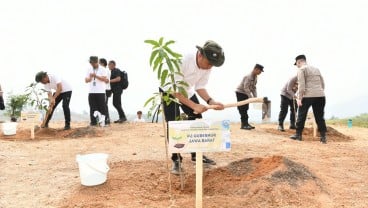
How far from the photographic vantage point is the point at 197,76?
4.28 m

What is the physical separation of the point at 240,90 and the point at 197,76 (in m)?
4.98

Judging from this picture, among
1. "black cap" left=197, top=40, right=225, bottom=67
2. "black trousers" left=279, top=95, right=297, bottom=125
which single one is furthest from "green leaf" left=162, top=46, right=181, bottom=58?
Answer: "black trousers" left=279, top=95, right=297, bottom=125

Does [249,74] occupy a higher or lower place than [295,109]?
higher

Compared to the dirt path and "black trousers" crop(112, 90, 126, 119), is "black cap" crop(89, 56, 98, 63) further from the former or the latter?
the dirt path

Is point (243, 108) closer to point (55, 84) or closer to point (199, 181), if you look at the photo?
point (55, 84)

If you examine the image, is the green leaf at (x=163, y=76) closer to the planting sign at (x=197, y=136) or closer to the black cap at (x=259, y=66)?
the planting sign at (x=197, y=136)

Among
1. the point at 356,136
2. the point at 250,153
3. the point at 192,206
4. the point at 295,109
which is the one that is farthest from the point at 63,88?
the point at 356,136

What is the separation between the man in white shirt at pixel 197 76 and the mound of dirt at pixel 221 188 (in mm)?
384

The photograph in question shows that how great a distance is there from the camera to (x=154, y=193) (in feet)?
12.8

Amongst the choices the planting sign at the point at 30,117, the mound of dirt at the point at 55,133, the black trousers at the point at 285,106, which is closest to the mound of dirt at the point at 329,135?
the black trousers at the point at 285,106

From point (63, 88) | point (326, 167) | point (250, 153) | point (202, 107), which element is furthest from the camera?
point (63, 88)

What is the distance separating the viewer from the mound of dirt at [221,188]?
3.57m

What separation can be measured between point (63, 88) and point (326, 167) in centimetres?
619

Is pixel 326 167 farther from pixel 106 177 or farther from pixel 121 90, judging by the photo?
pixel 121 90
